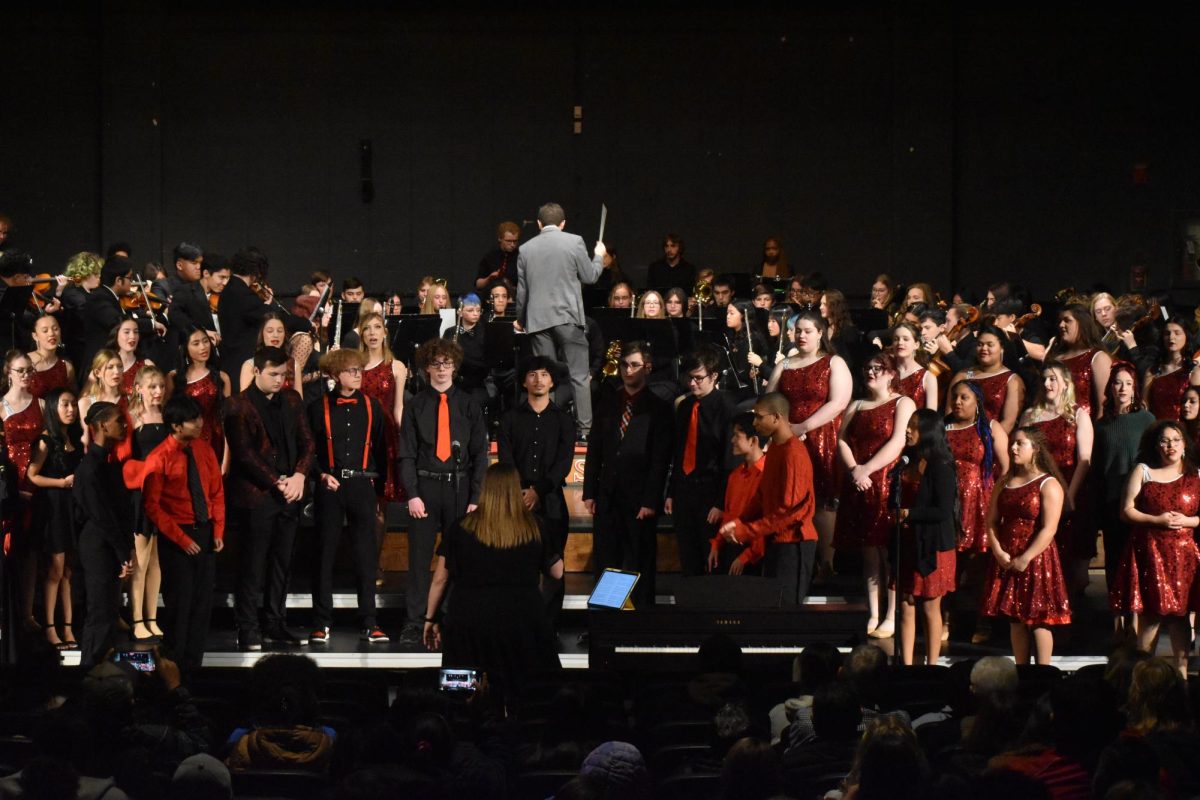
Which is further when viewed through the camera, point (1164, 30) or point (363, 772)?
point (1164, 30)

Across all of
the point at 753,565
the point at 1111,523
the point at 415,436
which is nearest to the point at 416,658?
the point at 415,436

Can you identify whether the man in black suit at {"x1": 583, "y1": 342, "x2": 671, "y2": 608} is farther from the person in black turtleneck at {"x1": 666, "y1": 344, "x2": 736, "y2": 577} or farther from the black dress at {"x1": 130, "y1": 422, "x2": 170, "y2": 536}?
the black dress at {"x1": 130, "y1": 422, "x2": 170, "y2": 536}

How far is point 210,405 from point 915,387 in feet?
11.9

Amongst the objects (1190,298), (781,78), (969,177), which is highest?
(781,78)

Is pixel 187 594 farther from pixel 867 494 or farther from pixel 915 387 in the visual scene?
pixel 915 387

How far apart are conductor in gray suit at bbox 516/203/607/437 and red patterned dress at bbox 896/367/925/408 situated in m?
2.19

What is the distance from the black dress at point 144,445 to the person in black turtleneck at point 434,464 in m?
1.20

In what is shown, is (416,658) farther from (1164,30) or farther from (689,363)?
(1164,30)

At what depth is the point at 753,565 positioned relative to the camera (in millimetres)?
8164

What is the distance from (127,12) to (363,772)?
1388 cm

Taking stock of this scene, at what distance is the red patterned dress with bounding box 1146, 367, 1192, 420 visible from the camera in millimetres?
8672

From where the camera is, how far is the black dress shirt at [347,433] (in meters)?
8.40

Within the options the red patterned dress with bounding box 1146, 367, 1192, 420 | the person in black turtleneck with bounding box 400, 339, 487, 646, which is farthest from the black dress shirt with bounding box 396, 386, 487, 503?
the red patterned dress with bounding box 1146, 367, 1192, 420

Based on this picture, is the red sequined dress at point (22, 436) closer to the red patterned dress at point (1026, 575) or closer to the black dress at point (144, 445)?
the black dress at point (144, 445)
